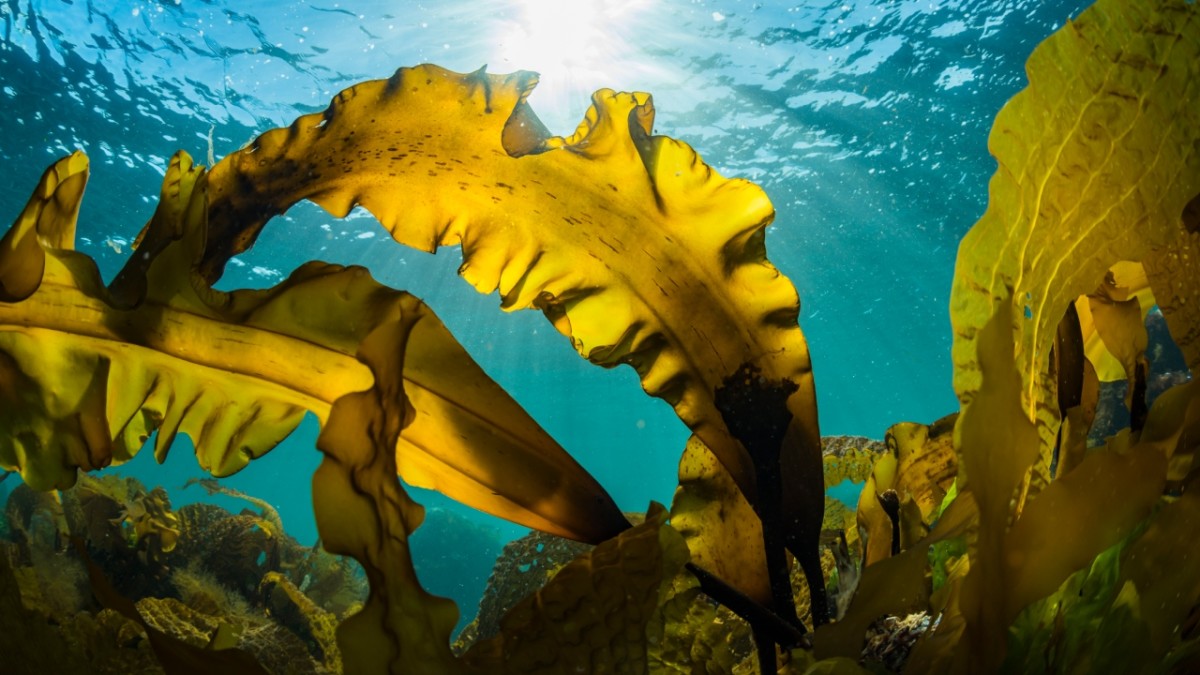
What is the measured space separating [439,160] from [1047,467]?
0.74 m

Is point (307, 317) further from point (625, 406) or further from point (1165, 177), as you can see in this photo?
point (625, 406)

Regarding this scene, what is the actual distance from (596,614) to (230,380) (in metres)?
0.47

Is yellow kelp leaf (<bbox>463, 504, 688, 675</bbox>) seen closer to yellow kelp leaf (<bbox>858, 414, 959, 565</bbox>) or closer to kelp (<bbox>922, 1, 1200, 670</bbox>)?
kelp (<bbox>922, 1, 1200, 670</bbox>)

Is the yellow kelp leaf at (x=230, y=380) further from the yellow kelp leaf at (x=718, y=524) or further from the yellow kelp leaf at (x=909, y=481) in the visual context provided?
the yellow kelp leaf at (x=909, y=481)

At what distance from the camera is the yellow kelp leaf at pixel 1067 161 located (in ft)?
2.04

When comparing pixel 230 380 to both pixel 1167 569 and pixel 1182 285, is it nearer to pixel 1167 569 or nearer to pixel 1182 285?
pixel 1167 569

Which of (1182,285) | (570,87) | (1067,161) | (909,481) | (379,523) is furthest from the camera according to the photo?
(570,87)

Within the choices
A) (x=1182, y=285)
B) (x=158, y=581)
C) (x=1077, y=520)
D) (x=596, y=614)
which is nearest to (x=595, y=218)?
(x=596, y=614)

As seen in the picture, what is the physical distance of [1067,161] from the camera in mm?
646

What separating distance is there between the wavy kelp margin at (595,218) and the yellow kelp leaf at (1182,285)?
44 cm

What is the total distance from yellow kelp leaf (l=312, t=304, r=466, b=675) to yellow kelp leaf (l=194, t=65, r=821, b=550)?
0.28 meters

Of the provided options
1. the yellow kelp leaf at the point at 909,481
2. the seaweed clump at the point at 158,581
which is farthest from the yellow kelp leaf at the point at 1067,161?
the seaweed clump at the point at 158,581

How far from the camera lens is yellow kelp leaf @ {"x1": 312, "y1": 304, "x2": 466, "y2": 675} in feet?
1.57

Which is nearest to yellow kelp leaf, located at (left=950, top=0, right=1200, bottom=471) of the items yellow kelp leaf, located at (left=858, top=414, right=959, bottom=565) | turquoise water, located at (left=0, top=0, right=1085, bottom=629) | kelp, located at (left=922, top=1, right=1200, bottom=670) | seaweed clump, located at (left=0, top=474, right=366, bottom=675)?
kelp, located at (left=922, top=1, right=1200, bottom=670)
